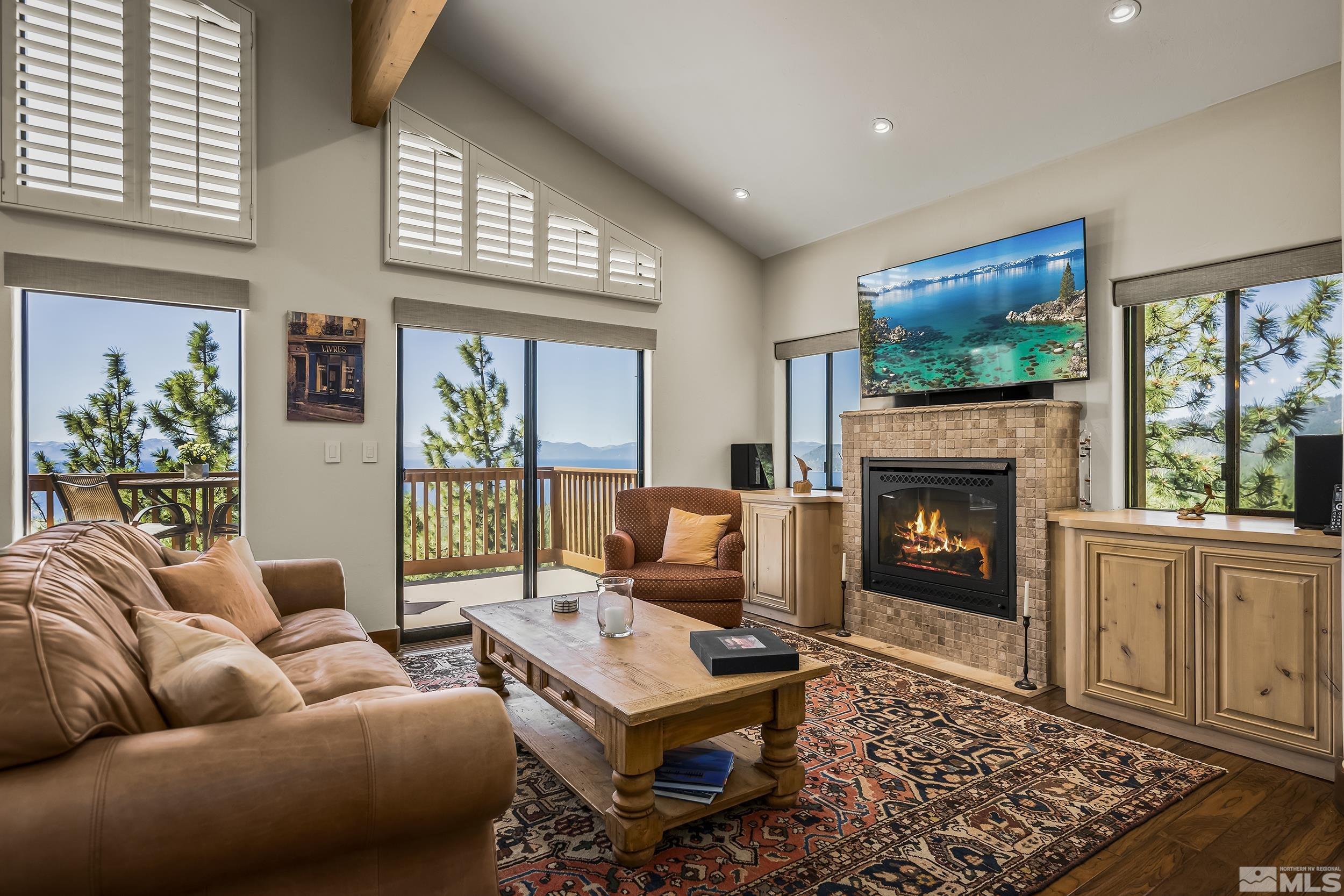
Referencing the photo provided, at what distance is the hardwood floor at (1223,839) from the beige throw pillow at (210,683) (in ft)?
6.11

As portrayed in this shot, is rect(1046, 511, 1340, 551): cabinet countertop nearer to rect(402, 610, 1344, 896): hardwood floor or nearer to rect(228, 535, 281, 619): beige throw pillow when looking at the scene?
rect(402, 610, 1344, 896): hardwood floor

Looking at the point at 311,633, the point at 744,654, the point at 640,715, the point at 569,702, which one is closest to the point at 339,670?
the point at 311,633

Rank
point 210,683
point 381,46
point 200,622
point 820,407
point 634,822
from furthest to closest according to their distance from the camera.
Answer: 1. point 820,407
2. point 381,46
3. point 634,822
4. point 200,622
5. point 210,683

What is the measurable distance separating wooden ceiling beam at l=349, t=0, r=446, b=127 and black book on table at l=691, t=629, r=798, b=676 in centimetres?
267

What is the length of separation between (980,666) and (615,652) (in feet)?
7.42

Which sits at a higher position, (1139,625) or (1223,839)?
(1139,625)

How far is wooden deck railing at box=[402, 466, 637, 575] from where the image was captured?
4.33 meters

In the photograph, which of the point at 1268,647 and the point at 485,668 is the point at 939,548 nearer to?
the point at 1268,647

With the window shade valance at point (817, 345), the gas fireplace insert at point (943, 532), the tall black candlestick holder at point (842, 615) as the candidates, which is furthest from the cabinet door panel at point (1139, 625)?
the window shade valance at point (817, 345)

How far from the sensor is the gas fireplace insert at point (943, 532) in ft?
11.7

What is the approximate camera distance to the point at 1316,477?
251cm

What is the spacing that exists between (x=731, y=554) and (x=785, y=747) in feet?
6.06

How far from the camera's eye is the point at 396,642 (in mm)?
3932

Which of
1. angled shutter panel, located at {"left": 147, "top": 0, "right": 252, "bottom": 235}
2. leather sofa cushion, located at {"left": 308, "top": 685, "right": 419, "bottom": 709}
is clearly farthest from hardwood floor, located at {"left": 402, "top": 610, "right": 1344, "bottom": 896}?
angled shutter panel, located at {"left": 147, "top": 0, "right": 252, "bottom": 235}
